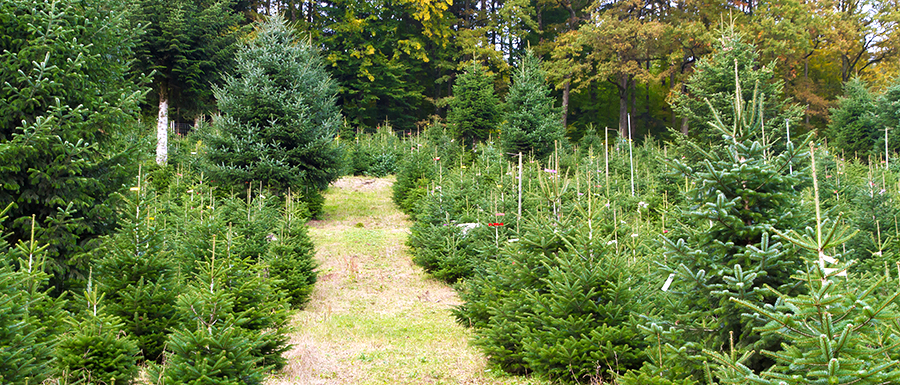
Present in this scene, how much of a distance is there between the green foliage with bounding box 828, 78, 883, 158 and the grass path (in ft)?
59.5

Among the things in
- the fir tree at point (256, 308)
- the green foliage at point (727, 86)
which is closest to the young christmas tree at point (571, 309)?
the fir tree at point (256, 308)

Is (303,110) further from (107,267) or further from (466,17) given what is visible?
(466,17)

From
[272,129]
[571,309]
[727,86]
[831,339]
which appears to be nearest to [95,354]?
[571,309]

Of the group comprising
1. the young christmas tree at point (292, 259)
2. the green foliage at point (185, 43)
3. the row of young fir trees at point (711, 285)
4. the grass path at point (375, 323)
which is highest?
the green foliage at point (185, 43)

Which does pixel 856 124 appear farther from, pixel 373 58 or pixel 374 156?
pixel 373 58

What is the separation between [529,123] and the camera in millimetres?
17109

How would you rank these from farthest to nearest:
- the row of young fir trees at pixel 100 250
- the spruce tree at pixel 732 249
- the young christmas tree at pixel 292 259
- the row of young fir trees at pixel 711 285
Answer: the young christmas tree at pixel 292 259 → the row of young fir trees at pixel 100 250 → the spruce tree at pixel 732 249 → the row of young fir trees at pixel 711 285

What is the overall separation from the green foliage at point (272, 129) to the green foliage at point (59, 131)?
6268 millimetres

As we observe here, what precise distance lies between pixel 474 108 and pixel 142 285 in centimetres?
1582

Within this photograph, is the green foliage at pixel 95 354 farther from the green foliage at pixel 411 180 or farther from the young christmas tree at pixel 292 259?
the green foliage at pixel 411 180

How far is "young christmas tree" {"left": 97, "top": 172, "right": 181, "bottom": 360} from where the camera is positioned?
16.7 feet

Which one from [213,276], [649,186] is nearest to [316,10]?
[649,186]

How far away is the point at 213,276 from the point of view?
4375 millimetres

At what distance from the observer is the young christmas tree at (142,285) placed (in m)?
5.09
